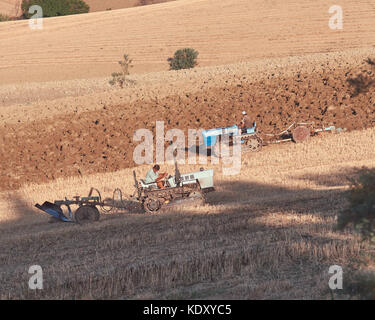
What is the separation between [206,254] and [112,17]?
62668mm

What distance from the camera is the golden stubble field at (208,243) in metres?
11.5

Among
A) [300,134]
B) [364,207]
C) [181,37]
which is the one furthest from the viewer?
[181,37]

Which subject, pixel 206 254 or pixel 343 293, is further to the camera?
pixel 206 254

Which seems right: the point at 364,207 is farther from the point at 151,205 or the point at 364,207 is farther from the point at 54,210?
the point at 54,210

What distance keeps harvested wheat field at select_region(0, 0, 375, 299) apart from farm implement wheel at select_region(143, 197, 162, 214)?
52 cm

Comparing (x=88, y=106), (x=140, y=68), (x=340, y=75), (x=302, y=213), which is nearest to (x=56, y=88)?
(x=140, y=68)

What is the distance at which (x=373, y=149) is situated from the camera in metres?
23.8

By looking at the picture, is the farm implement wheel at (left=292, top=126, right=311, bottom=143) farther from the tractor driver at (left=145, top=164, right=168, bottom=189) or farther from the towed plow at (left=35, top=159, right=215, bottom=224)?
the tractor driver at (left=145, top=164, right=168, bottom=189)

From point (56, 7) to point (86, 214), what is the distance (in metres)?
79.2

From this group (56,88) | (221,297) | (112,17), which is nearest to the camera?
(221,297)

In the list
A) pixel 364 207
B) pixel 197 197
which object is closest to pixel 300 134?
pixel 197 197

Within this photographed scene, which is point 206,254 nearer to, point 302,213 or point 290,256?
point 290,256

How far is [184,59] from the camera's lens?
51500 mm

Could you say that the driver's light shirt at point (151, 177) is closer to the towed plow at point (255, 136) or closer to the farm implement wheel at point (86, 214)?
the farm implement wheel at point (86, 214)
